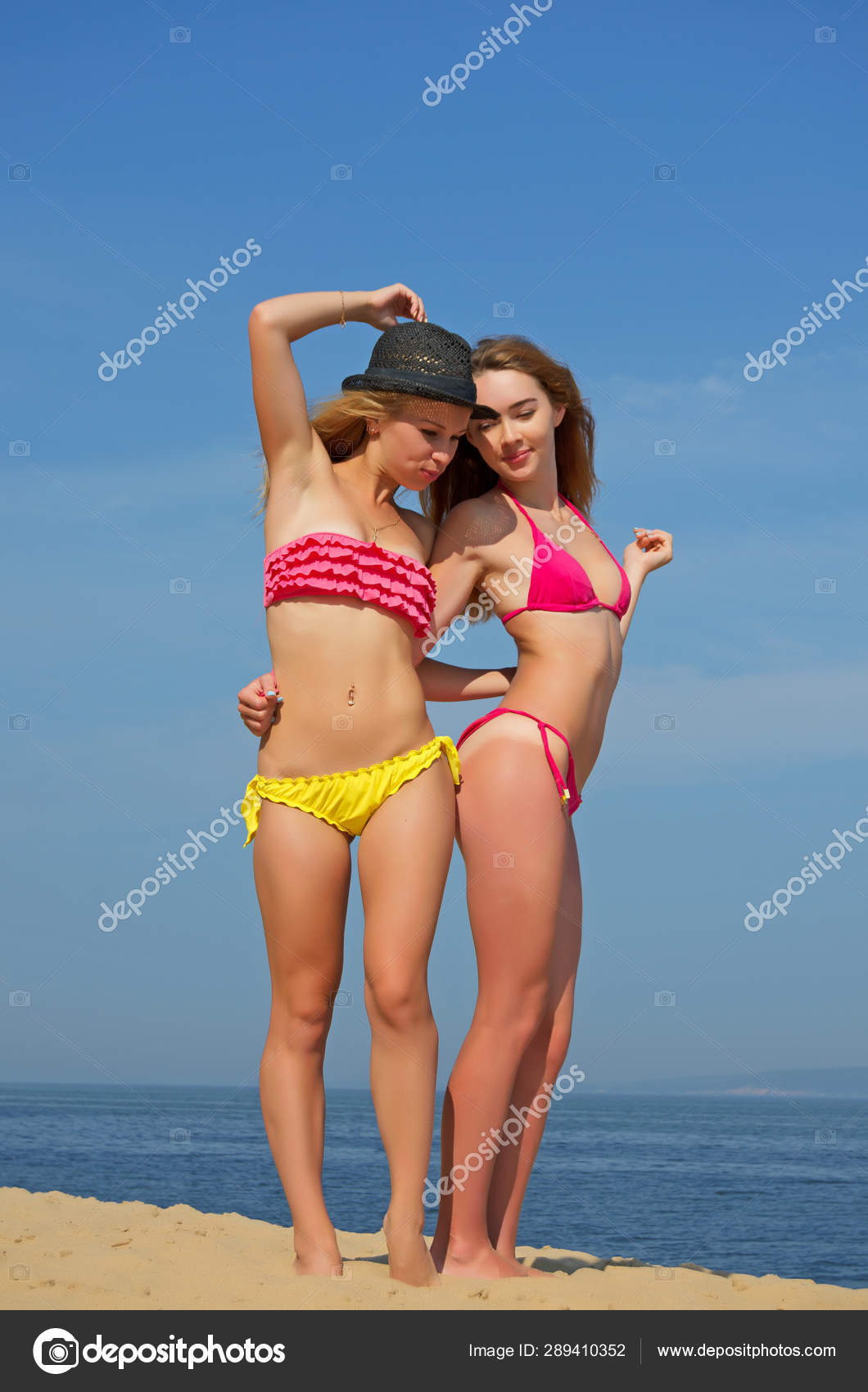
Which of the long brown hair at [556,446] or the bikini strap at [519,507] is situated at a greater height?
the long brown hair at [556,446]

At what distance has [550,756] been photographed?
193 inches

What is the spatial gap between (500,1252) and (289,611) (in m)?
2.52

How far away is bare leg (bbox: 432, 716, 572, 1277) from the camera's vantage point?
4.69m

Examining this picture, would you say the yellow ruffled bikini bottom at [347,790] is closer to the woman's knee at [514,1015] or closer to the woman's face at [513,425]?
the woman's knee at [514,1015]

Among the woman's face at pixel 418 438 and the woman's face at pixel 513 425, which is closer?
the woman's face at pixel 418 438

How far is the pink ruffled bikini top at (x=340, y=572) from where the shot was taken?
4430 millimetres

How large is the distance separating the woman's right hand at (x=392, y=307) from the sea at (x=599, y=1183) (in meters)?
5.24

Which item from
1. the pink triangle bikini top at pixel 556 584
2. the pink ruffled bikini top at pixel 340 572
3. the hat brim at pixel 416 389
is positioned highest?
the hat brim at pixel 416 389

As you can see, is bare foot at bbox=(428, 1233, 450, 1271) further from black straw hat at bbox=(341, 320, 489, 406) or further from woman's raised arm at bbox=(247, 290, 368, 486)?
black straw hat at bbox=(341, 320, 489, 406)

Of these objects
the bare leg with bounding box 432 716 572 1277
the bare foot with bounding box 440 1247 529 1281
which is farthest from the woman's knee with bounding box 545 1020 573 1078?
the bare foot with bounding box 440 1247 529 1281

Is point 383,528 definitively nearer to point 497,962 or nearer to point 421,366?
point 421,366
